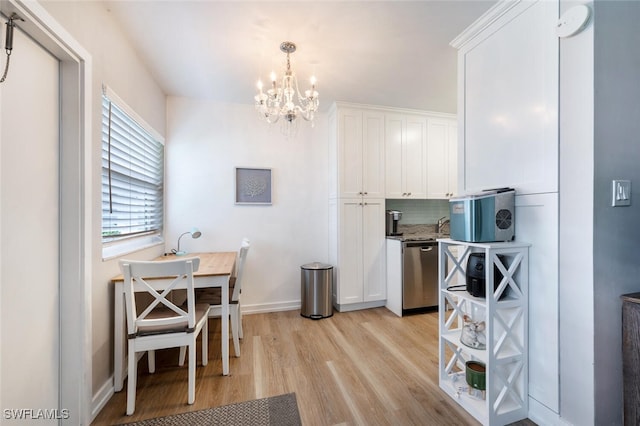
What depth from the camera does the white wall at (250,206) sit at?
119 inches

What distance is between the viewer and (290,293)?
3318mm

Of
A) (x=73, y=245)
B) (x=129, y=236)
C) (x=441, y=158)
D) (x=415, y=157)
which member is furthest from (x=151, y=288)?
(x=441, y=158)

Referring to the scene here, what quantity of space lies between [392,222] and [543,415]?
219 cm

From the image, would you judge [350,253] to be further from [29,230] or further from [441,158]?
[29,230]

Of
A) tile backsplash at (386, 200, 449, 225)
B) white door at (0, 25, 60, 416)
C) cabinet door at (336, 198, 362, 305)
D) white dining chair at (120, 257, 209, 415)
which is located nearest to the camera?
white door at (0, 25, 60, 416)

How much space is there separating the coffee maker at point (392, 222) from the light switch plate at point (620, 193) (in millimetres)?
2112

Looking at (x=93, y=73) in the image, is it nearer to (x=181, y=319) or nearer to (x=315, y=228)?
(x=181, y=319)

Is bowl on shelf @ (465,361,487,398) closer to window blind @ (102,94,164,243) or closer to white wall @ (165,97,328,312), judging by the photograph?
white wall @ (165,97,328,312)

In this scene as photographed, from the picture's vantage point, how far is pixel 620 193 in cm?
125

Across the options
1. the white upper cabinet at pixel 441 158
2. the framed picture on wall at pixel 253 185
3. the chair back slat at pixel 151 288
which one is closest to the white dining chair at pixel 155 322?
the chair back slat at pixel 151 288

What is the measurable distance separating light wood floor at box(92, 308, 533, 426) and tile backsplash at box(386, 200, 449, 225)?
4.86ft

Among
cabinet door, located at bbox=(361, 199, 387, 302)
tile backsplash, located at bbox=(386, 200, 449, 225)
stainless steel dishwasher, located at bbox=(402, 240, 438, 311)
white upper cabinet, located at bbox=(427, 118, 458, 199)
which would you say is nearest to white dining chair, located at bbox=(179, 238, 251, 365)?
cabinet door, located at bbox=(361, 199, 387, 302)

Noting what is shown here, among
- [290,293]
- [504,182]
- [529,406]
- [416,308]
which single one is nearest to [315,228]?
[290,293]

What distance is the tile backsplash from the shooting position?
3703mm
